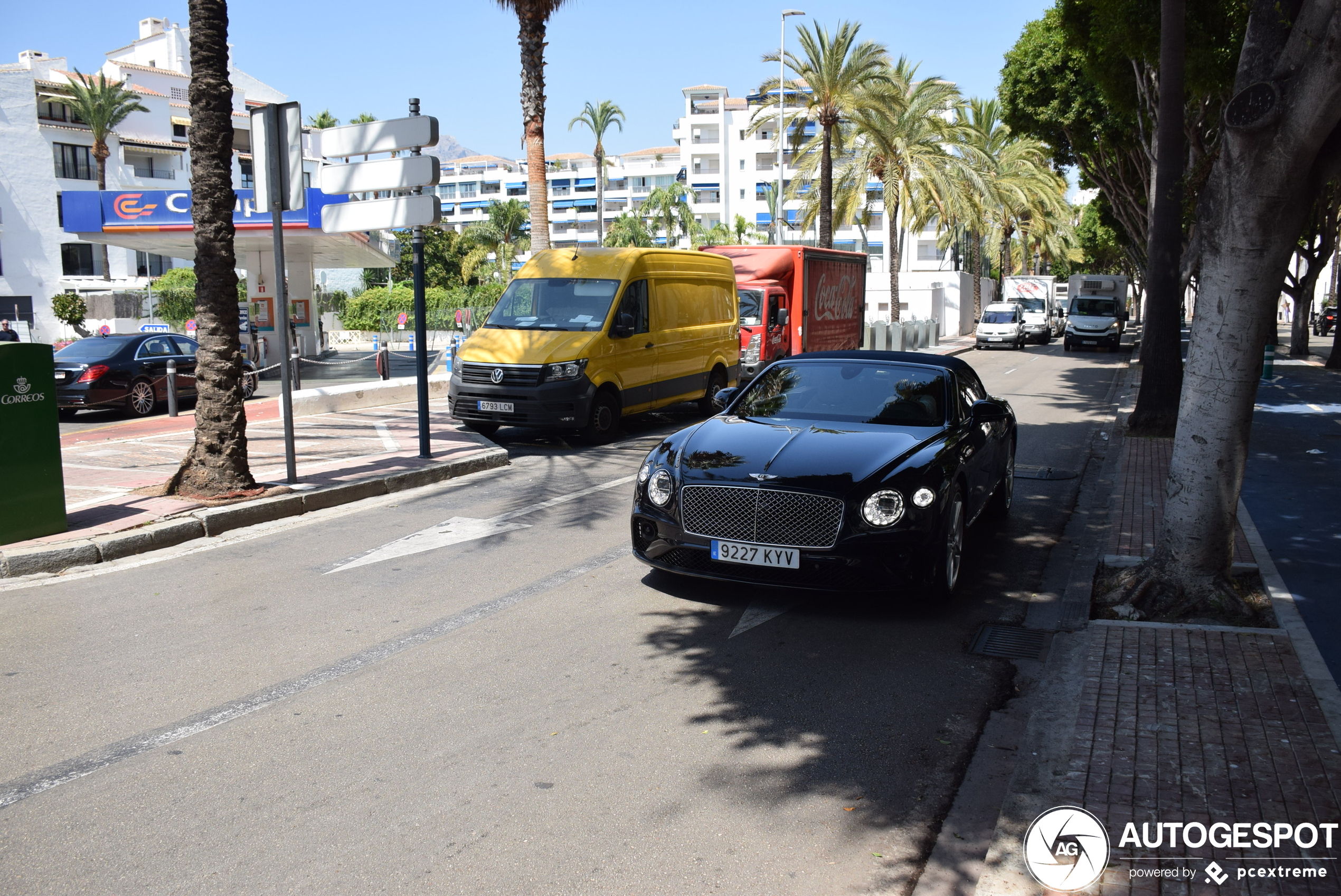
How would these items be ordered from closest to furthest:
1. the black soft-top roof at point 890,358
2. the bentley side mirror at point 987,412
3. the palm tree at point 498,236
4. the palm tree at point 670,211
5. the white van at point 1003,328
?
the bentley side mirror at point 987,412, the black soft-top roof at point 890,358, the white van at point 1003,328, the palm tree at point 498,236, the palm tree at point 670,211

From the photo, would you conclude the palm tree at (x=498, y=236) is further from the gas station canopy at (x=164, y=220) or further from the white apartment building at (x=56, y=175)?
the gas station canopy at (x=164, y=220)

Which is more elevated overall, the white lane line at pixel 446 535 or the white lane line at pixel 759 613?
the white lane line at pixel 446 535

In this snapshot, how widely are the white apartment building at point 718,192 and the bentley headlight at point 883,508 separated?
7168 mm

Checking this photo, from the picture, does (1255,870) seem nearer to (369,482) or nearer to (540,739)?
(540,739)

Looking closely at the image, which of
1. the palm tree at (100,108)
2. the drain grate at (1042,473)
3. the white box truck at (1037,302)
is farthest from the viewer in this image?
the palm tree at (100,108)

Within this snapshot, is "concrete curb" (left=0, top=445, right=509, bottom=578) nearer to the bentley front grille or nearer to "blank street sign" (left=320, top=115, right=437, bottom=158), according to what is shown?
"blank street sign" (left=320, top=115, right=437, bottom=158)

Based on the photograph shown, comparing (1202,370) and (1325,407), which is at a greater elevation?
(1202,370)

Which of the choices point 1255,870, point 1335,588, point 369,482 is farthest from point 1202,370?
point 369,482

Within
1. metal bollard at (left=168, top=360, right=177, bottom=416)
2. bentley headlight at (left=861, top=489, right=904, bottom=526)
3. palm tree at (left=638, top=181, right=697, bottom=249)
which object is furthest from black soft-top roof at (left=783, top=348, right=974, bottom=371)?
palm tree at (left=638, top=181, right=697, bottom=249)

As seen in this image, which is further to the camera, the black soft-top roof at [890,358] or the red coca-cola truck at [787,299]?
the red coca-cola truck at [787,299]

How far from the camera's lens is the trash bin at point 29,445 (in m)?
7.38

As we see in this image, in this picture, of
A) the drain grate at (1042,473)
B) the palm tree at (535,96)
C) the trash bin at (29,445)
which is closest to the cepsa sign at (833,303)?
the palm tree at (535,96)

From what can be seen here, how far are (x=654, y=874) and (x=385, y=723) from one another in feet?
5.71

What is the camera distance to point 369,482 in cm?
1009
